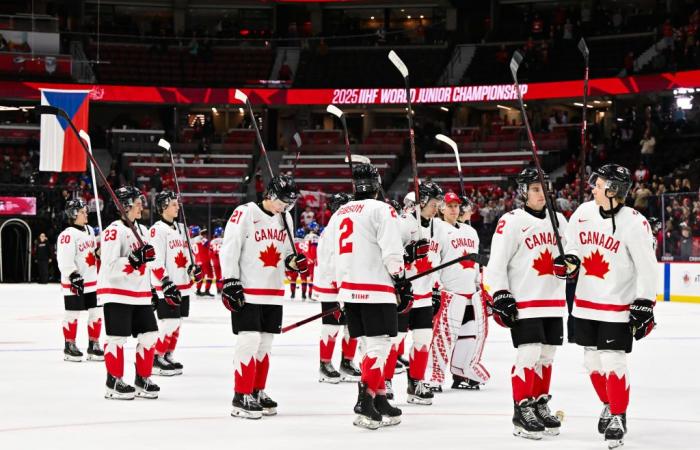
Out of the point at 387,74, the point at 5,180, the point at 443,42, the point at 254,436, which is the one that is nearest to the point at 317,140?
the point at 387,74

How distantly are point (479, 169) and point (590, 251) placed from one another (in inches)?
1058

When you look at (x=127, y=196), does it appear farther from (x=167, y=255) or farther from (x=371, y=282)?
(x=371, y=282)

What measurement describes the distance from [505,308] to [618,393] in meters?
0.85

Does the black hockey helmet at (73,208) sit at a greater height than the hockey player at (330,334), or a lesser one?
greater

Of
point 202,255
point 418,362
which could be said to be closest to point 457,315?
point 418,362

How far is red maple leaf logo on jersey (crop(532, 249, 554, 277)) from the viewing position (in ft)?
22.9

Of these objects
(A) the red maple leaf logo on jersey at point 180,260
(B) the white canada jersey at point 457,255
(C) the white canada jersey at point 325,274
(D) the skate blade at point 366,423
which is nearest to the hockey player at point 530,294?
(D) the skate blade at point 366,423

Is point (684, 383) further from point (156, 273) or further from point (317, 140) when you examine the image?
point (317, 140)

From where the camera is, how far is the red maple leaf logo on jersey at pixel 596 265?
6.66 metres

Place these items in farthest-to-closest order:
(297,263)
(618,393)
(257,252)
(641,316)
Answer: (257,252), (297,263), (618,393), (641,316)

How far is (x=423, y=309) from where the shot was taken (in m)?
8.75

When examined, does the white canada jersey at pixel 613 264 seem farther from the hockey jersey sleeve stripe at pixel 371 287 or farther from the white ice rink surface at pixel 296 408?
the hockey jersey sleeve stripe at pixel 371 287

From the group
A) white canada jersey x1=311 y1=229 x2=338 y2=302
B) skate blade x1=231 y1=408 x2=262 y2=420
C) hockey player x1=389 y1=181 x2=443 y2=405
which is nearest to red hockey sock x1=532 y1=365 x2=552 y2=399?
hockey player x1=389 y1=181 x2=443 y2=405

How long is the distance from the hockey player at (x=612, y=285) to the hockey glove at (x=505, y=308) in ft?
1.28
